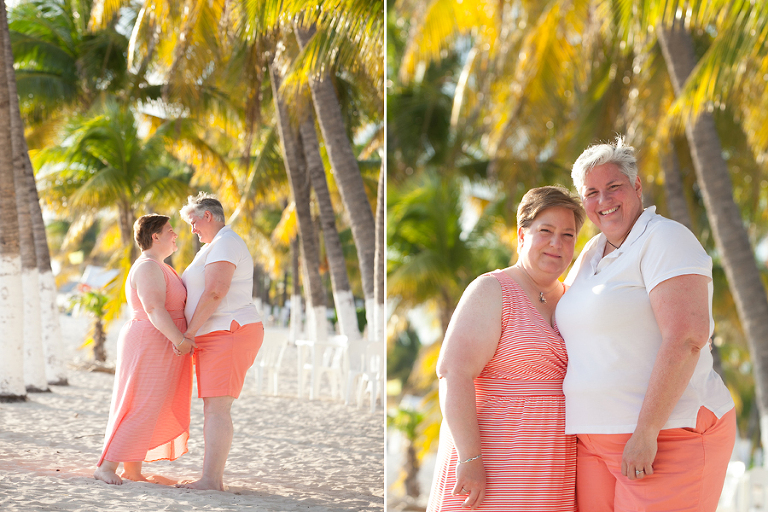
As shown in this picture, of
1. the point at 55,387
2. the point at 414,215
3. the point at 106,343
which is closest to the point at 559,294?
the point at 106,343

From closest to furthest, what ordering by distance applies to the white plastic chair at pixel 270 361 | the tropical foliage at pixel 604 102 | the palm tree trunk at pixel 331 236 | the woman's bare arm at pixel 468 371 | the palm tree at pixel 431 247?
1. the woman's bare arm at pixel 468 371
2. the white plastic chair at pixel 270 361
3. the palm tree trunk at pixel 331 236
4. the tropical foliage at pixel 604 102
5. the palm tree at pixel 431 247

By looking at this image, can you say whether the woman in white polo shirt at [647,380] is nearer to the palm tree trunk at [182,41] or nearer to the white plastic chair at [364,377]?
the white plastic chair at [364,377]

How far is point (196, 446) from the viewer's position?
3.15 m

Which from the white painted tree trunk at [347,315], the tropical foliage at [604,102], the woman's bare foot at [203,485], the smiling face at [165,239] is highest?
the tropical foliage at [604,102]

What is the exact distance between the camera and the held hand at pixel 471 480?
217cm

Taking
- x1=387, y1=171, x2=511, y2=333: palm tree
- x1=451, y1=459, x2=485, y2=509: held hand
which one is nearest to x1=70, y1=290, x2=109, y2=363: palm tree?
x1=451, y1=459, x2=485, y2=509: held hand

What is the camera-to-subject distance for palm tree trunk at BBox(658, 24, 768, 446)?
6961 millimetres

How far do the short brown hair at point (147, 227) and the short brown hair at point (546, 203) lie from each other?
1.52m

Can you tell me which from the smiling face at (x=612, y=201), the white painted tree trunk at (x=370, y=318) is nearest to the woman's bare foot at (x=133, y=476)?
the white painted tree trunk at (x=370, y=318)

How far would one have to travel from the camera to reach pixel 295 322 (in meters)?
4.64

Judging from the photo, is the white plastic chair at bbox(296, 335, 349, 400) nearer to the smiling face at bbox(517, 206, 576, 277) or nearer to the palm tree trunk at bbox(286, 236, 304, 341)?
the palm tree trunk at bbox(286, 236, 304, 341)

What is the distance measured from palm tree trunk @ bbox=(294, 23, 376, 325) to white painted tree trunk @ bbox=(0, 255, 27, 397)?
166 cm

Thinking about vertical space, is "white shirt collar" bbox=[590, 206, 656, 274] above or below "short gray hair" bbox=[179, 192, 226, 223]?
below

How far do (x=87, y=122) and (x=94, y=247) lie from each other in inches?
21.4
